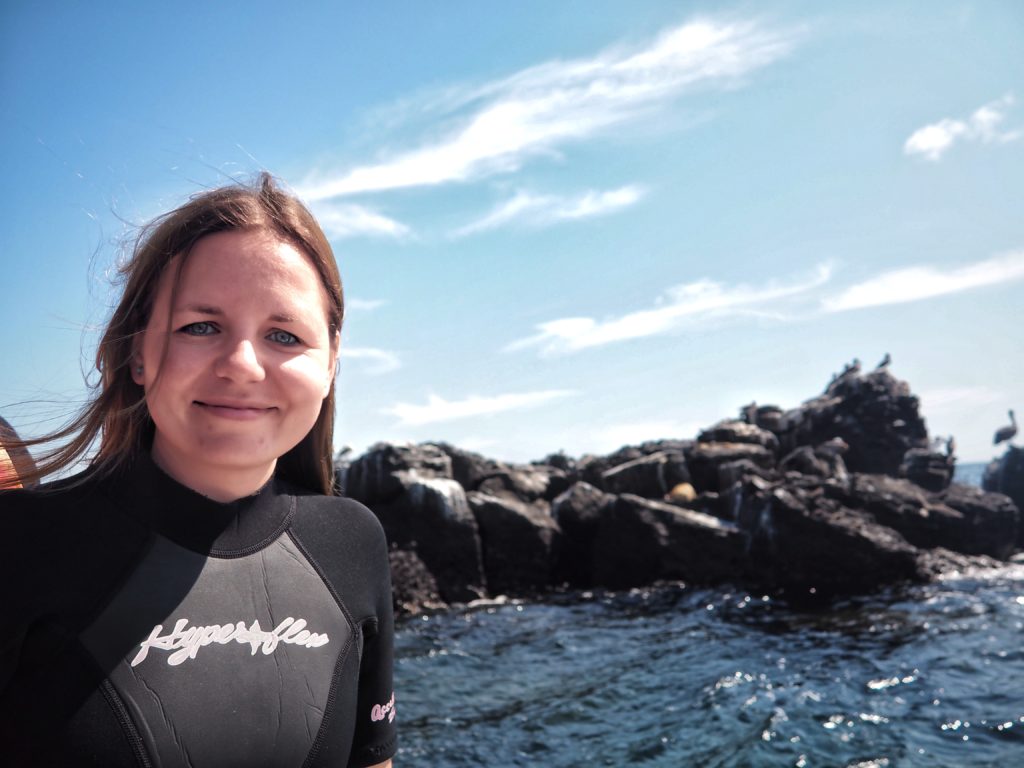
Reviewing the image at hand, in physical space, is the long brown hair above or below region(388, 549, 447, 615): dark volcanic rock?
above

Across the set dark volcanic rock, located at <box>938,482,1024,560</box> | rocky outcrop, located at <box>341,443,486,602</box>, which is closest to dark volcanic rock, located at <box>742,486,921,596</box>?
dark volcanic rock, located at <box>938,482,1024,560</box>

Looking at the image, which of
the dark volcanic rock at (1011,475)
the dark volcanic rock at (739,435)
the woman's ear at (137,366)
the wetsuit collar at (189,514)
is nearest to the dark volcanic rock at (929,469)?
the dark volcanic rock at (739,435)

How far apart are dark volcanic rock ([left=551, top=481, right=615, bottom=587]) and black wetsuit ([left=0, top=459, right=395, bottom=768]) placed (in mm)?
12554

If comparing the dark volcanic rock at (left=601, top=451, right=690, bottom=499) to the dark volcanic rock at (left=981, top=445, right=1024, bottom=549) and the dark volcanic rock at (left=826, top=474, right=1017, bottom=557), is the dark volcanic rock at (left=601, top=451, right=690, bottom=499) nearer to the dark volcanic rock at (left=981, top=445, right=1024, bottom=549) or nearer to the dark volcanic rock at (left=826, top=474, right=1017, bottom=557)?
the dark volcanic rock at (left=826, top=474, right=1017, bottom=557)

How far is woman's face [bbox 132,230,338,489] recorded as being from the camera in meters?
1.78

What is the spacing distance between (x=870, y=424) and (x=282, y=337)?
67.5 feet

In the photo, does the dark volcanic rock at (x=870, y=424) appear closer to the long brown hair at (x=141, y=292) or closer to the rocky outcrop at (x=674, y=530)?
the rocky outcrop at (x=674, y=530)

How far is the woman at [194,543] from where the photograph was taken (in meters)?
1.65

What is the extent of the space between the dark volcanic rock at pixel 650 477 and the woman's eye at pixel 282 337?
1636 cm

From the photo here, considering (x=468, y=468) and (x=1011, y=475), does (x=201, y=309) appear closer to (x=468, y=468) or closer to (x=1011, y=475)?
(x=468, y=468)

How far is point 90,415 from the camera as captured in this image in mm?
1940

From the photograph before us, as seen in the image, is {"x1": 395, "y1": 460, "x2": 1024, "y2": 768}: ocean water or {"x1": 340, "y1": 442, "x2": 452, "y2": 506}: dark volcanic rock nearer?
{"x1": 395, "y1": 460, "x2": 1024, "y2": 768}: ocean water

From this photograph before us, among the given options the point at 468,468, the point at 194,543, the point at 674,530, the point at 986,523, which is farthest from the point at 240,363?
the point at 986,523

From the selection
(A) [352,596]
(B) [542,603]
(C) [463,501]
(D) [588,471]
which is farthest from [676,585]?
(A) [352,596]
